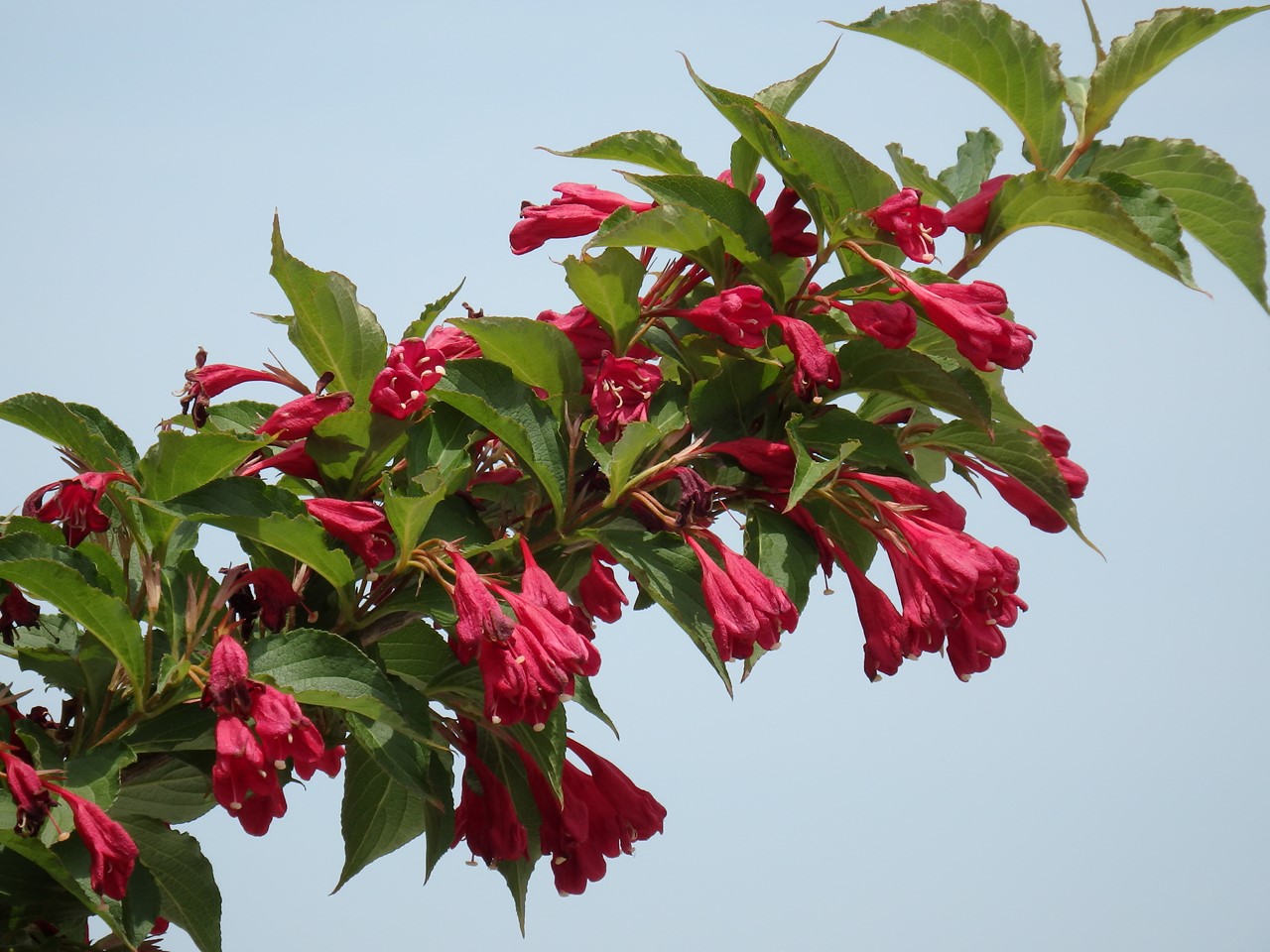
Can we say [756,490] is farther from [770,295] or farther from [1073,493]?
[1073,493]

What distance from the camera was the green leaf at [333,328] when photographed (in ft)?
3.79

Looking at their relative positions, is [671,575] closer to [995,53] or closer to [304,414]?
[304,414]

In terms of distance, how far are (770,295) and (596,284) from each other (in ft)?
0.54

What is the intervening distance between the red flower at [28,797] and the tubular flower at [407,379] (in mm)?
381

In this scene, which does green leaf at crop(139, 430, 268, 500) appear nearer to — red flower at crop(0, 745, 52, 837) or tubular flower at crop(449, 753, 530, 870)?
red flower at crop(0, 745, 52, 837)

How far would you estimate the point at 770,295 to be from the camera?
1.23m

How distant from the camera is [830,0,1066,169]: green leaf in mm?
1241

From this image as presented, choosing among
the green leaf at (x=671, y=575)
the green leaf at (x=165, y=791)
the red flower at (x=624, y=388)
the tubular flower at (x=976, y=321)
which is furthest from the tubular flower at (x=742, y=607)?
the green leaf at (x=165, y=791)

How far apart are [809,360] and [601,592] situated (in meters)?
0.41

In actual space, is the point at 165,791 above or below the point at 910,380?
below

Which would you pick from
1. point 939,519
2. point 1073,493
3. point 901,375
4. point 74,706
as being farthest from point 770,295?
point 74,706

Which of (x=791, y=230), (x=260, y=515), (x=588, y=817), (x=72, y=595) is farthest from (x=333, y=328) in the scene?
(x=588, y=817)

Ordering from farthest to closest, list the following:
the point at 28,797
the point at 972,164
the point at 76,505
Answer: the point at 972,164
the point at 76,505
the point at 28,797

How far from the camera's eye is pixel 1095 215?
119 centimetres
